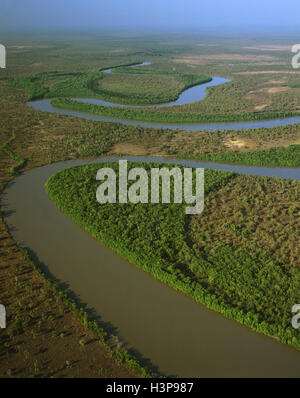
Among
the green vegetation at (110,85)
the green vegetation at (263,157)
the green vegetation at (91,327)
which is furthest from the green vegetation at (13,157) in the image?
the green vegetation at (110,85)

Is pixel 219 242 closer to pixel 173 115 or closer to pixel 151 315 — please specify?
pixel 151 315
